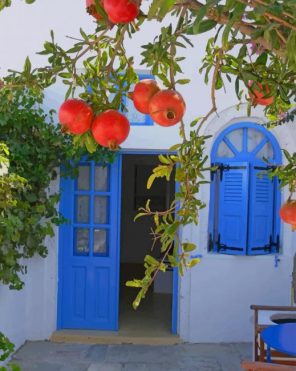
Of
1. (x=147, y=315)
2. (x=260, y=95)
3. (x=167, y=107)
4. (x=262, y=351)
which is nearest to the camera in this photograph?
(x=167, y=107)

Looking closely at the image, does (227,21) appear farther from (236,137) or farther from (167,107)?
(236,137)

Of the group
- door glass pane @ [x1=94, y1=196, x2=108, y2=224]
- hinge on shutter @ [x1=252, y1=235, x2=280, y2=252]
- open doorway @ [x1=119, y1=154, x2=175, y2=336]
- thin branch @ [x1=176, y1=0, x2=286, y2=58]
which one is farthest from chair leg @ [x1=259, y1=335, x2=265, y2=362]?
open doorway @ [x1=119, y1=154, x2=175, y2=336]

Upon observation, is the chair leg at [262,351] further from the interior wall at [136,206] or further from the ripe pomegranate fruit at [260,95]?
the interior wall at [136,206]

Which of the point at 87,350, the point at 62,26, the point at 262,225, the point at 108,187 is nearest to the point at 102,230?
the point at 108,187

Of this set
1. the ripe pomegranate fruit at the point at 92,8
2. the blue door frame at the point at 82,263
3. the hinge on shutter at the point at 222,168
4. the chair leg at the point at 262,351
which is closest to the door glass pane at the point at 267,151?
the hinge on shutter at the point at 222,168

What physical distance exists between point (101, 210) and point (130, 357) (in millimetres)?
1654

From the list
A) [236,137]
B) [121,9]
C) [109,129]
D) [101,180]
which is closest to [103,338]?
[101,180]

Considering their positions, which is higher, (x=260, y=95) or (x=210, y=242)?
(x=260, y=95)

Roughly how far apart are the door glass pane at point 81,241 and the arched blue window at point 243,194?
4.71ft

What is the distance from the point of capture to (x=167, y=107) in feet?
3.76

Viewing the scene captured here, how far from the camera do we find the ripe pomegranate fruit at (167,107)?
3.77 ft

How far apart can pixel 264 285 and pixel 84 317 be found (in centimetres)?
209

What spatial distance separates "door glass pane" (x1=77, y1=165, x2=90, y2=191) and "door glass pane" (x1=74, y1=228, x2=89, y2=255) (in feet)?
1.61

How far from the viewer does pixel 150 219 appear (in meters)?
10.2
